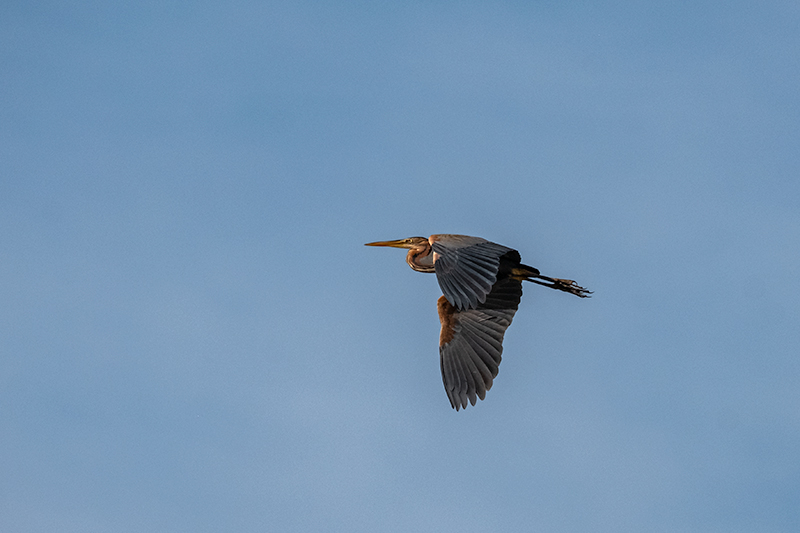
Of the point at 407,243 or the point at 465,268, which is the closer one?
the point at 465,268

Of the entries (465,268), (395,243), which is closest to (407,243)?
(395,243)

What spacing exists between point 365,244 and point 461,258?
370 centimetres

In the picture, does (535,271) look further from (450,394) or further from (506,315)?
(450,394)

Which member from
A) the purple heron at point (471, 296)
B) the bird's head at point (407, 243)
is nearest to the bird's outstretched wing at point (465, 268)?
the purple heron at point (471, 296)

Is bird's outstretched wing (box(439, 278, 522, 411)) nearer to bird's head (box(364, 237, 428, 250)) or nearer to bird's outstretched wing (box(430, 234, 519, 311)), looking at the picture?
bird's head (box(364, 237, 428, 250))

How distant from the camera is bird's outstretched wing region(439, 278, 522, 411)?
12516mm

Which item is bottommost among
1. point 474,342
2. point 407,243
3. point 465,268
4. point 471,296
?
point 471,296

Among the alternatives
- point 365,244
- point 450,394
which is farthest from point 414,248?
point 450,394

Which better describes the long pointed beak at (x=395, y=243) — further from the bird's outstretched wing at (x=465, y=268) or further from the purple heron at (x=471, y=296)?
the bird's outstretched wing at (x=465, y=268)

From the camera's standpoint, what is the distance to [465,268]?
11.1 m

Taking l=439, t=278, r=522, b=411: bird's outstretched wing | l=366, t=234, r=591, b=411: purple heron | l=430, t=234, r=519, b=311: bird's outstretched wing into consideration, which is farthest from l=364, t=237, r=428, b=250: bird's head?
l=430, t=234, r=519, b=311: bird's outstretched wing

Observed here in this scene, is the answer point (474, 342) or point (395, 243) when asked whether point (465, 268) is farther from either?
point (395, 243)

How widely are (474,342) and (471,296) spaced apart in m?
2.42

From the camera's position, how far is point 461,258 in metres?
11.3
